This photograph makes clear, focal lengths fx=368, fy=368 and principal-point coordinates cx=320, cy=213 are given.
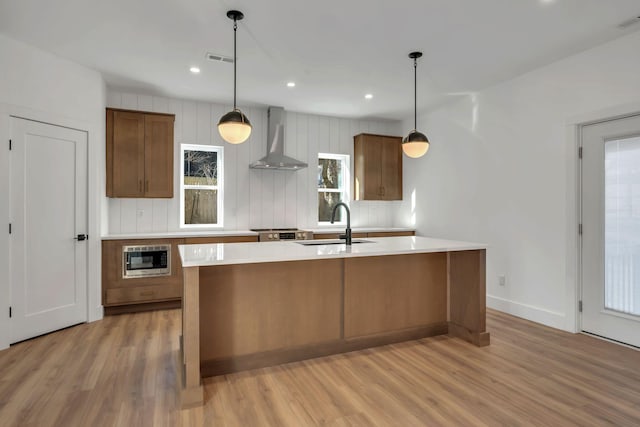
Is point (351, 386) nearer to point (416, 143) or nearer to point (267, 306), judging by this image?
point (267, 306)

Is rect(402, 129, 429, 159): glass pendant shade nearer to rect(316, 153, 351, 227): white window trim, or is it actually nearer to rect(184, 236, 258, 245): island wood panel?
rect(184, 236, 258, 245): island wood panel

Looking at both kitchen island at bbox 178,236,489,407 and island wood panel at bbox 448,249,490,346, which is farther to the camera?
island wood panel at bbox 448,249,490,346

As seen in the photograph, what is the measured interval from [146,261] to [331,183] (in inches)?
120

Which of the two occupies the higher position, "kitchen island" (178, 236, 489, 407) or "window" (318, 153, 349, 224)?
"window" (318, 153, 349, 224)

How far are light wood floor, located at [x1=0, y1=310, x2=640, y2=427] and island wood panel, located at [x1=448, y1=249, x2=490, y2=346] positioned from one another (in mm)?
134

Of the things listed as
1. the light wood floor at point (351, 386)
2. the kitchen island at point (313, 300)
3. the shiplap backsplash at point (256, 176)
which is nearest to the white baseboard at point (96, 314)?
the light wood floor at point (351, 386)

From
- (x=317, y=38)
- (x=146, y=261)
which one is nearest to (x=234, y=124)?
(x=317, y=38)

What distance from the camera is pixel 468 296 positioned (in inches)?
132

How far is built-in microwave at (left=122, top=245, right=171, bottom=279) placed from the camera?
4.30 m

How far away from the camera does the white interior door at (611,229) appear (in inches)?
126

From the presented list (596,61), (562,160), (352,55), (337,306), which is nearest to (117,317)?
(337,306)

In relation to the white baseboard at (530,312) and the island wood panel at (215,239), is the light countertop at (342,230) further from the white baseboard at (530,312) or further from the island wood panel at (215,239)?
the white baseboard at (530,312)

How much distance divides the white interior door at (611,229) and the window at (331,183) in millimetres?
3369

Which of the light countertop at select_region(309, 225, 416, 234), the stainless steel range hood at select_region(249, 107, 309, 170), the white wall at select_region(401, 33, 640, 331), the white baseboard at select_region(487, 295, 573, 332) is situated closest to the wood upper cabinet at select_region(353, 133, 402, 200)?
the light countertop at select_region(309, 225, 416, 234)
